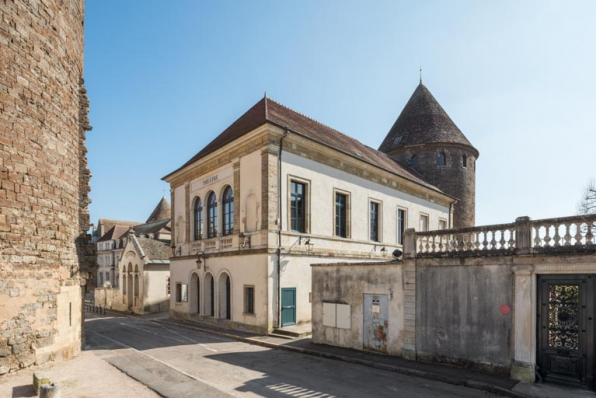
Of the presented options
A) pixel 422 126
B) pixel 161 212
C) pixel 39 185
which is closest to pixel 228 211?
pixel 39 185

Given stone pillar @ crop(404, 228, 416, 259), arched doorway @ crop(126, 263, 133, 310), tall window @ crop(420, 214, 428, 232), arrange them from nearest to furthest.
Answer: stone pillar @ crop(404, 228, 416, 259) < tall window @ crop(420, 214, 428, 232) < arched doorway @ crop(126, 263, 133, 310)

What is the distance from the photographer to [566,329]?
952 cm

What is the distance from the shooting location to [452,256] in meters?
11.3

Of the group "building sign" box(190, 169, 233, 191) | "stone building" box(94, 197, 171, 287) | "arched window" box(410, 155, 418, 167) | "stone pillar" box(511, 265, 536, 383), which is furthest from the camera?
"stone building" box(94, 197, 171, 287)

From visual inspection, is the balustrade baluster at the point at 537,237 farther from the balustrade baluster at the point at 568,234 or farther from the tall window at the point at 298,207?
the tall window at the point at 298,207

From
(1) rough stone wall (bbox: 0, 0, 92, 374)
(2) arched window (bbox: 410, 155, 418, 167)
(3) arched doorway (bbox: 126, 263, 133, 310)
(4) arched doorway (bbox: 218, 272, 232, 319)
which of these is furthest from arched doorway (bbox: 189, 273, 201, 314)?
(2) arched window (bbox: 410, 155, 418, 167)

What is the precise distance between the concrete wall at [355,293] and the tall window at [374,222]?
9689 millimetres

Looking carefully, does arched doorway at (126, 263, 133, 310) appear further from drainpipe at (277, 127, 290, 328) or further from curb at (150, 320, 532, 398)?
curb at (150, 320, 532, 398)

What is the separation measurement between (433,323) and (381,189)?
1356 cm

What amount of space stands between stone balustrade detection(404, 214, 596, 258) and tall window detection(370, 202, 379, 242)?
1130 centimetres

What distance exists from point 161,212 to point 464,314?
53013mm

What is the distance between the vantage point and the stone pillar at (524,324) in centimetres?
966

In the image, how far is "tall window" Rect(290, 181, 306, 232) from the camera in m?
19.1

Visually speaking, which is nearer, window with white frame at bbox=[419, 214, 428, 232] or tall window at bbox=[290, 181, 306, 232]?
tall window at bbox=[290, 181, 306, 232]
